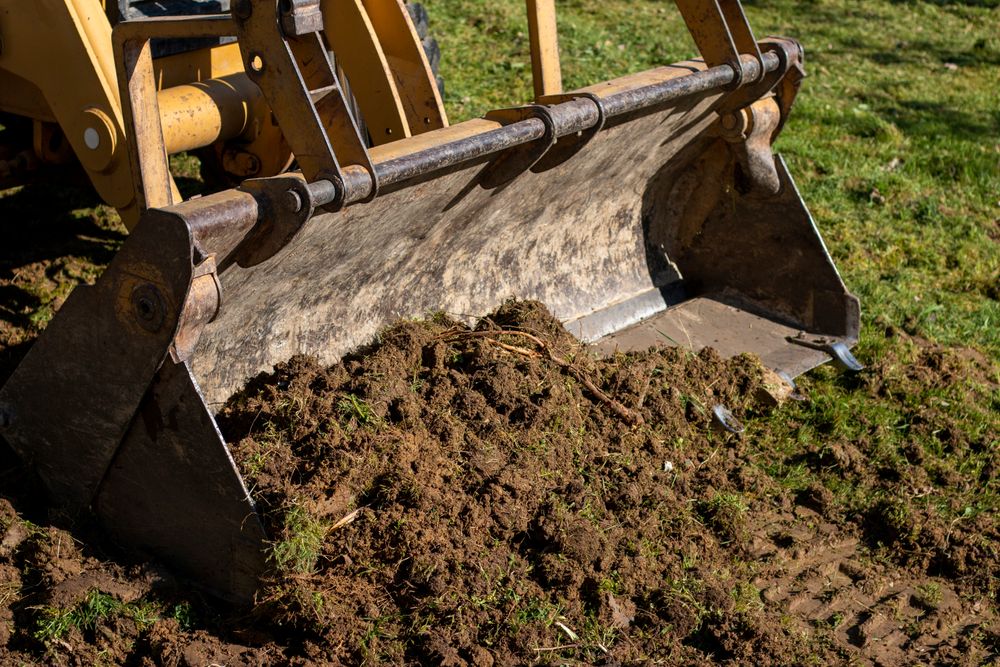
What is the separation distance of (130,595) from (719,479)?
2.01m

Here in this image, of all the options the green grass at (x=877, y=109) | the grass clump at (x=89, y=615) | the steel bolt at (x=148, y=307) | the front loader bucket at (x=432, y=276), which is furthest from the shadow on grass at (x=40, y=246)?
the green grass at (x=877, y=109)

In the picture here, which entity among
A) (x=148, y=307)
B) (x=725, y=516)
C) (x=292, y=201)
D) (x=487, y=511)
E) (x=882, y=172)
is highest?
(x=292, y=201)

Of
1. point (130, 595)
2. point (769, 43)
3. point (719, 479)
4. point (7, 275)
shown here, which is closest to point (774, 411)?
point (719, 479)

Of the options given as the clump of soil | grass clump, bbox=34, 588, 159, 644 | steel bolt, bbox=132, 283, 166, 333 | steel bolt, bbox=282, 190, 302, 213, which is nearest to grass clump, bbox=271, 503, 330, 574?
the clump of soil

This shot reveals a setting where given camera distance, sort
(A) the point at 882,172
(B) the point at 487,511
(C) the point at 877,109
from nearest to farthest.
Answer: (B) the point at 487,511, (A) the point at 882,172, (C) the point at 877,109

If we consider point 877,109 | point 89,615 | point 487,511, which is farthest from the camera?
point 877,109

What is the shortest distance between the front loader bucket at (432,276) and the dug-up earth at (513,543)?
6.4 inches

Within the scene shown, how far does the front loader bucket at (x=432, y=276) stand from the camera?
313 cm

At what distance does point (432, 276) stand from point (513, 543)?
1207mm

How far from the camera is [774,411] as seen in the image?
459 cm

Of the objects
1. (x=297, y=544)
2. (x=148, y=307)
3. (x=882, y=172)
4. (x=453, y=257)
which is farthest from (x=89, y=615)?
(x=882, y=172)

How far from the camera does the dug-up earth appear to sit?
3.19 meters

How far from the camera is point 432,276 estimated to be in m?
4.27

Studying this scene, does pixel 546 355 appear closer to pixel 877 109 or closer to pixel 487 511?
pixel 487 511
